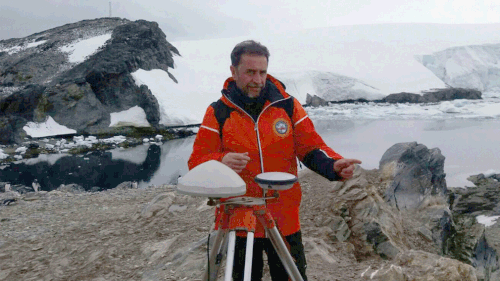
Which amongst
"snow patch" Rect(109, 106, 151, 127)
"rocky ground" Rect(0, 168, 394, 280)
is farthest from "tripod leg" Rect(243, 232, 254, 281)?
"snow patch" Rect(109, 106, 151, 127)

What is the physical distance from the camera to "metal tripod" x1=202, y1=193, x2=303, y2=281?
156 centimetres

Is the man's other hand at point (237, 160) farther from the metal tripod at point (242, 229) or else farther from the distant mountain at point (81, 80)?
the distant mountain at point (81, 80)

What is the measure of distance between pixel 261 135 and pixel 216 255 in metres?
0.57

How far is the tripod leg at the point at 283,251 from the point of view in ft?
5.59

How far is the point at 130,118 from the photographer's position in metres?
22.4

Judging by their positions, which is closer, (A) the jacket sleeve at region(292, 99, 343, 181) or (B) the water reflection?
(A) the jacket sleeve at region(292, 99, 343, 181)

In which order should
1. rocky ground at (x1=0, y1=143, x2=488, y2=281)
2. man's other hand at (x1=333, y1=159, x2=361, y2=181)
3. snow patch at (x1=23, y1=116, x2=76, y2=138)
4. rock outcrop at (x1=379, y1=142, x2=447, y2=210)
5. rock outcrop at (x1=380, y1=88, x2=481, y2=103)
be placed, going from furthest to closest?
rock outcrop at (x1=380, y1=88, x2=481, y2=103) → snow patch at (x1=23, y1=116, x2=76, y2=138) → rock outcrop at (x1=379, y1=142, x2=447, y2=210) → rocky ground at (x1=0, y1=143, x2=488, y2=281) → man's other hand at (x1=333, y1=159, x2=361, y2=181)

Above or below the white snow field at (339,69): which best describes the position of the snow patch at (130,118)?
below

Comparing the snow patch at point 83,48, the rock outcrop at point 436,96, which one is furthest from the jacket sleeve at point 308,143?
the rock outcrop at point 436,96

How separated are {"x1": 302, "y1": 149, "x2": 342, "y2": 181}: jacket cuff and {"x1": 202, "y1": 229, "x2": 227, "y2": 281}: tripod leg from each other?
555 mm

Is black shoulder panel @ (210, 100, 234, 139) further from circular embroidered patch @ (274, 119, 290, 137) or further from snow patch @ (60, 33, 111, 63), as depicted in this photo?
snow patch @ (60, 33, 111, 63)

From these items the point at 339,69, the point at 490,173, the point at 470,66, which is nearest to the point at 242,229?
the point at 490,173

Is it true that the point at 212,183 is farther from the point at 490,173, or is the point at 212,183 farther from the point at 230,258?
the point at 490,173

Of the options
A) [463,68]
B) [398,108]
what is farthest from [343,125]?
[463,68]
